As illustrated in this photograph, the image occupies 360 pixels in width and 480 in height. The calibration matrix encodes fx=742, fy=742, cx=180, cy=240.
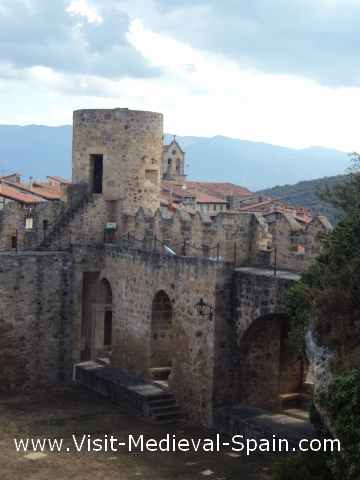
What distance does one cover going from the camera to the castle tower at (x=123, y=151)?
875 inches

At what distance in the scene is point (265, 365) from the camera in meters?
17.6

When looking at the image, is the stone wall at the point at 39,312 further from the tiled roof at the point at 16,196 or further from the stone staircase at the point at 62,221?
the tiled roof at the point at 16,196

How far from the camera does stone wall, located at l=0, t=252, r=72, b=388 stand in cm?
2103

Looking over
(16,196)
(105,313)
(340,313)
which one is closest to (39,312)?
(105,313)


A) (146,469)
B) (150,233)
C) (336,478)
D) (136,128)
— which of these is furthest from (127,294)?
(336,478)

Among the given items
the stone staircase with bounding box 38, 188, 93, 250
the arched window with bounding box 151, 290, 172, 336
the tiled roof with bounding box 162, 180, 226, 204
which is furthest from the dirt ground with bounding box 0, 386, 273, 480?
the tiled roof with bounding box 162, 180, 226, 204

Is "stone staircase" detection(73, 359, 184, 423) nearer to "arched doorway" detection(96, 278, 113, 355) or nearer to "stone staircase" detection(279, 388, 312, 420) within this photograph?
"arched doorway" detection(96, 278, 113, 355)

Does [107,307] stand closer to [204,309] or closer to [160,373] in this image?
[160,373]

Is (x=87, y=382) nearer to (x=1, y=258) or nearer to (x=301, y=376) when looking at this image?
(x=1, y=258)

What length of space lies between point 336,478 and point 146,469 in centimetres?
623

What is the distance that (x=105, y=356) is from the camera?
2306 cm

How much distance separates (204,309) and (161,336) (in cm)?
309

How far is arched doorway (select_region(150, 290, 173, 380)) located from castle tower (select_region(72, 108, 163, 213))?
3576 millimetres

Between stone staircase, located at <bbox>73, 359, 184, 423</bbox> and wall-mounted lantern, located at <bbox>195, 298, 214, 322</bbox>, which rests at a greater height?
wall-mounted lantern, located at <bbox>195, 298, 214, 322</bbox>
